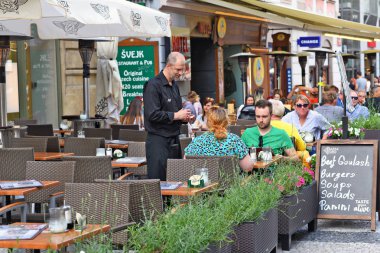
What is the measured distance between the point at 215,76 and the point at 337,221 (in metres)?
19.9

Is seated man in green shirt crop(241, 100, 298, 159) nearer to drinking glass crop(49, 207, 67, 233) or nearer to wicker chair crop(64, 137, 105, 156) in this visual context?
wicker chair crop(64, 137, 105, 156)

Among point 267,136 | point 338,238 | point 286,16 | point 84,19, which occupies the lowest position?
point 338,238

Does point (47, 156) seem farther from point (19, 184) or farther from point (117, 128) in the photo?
point (117, 128)

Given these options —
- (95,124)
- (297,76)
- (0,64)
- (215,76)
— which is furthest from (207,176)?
(297,76)

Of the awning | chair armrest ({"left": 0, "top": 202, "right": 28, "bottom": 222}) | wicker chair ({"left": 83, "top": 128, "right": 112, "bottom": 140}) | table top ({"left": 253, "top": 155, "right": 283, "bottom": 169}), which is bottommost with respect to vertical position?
chair armrest ({"left": 0, "top": 202, "right": 28, "bottom": 222})

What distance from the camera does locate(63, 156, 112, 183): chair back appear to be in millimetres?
9539

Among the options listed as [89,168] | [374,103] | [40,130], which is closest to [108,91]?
[40,130]

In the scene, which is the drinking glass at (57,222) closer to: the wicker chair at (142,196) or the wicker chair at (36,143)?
the wicker chair at (142,196)

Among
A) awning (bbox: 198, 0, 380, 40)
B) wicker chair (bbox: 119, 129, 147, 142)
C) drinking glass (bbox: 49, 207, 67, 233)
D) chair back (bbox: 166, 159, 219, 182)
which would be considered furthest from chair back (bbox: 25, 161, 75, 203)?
awning (bbox: 198, 0, 380, 40)

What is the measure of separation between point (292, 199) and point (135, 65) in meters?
14.1

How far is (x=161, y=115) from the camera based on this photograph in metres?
10.1

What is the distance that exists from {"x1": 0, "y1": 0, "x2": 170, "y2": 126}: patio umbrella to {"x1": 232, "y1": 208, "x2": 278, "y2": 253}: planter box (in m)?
2.67

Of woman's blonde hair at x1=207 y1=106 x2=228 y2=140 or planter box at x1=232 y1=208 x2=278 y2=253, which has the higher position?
woman's blonde hair at x1=207 y1=106 x2=228 y2=140

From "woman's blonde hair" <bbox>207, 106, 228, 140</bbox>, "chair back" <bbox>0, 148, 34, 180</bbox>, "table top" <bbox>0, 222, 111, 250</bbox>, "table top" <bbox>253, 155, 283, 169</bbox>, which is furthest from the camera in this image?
"table top" <bbox>253, 155, 283, 169</bbox>
